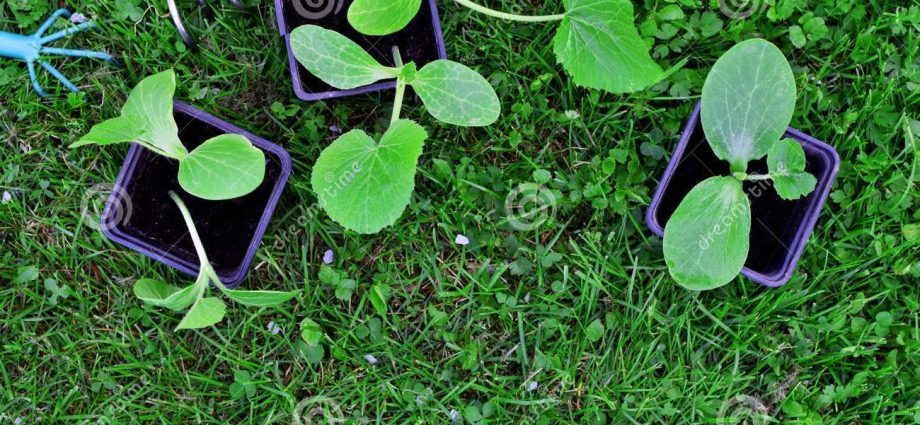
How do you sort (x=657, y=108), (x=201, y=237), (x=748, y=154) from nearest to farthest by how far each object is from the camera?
(x=748, y=154), (x=201, y=237), (x=657, y=108)

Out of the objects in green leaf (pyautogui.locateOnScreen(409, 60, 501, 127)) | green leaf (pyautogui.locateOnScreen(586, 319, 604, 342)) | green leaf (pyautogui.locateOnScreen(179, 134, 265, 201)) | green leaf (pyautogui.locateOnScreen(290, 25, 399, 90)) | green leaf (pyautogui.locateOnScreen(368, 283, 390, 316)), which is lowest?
green leaf (pyautogui.locateOnScreen(586, 319, 604, 342))

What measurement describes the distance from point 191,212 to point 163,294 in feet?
0.64

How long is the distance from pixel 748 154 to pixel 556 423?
29.9 inches

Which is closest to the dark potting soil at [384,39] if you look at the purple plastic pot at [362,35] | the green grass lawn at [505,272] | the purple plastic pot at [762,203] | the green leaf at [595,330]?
the purple plastic pot at [362,35]

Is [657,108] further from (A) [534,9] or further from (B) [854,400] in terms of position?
(B) [854,400]

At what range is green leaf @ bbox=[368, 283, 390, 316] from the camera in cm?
171

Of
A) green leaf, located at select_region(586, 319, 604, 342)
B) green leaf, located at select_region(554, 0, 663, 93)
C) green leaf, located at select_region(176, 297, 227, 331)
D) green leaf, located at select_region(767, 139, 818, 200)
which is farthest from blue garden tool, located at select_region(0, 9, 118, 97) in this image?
green leaf, located at select_region(767, 139, 818, 200)

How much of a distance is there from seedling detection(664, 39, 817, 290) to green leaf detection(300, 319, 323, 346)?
82 cm

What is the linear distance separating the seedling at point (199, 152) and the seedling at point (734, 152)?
0.88 m

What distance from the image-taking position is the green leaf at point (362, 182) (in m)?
1.43

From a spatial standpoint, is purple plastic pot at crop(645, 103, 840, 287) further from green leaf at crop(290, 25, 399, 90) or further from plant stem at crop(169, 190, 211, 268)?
plant stem at crop(169, 190, 211, 268)

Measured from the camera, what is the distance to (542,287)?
5.71 feet

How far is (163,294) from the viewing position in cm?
161

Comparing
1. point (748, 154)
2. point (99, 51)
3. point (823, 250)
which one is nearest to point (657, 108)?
point (748, 154)
